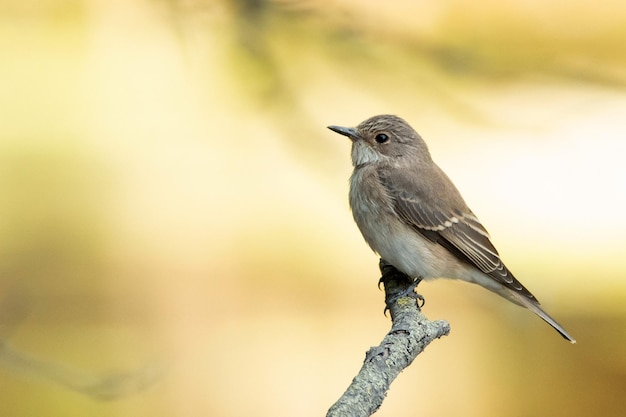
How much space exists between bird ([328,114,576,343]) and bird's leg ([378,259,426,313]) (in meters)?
0.05

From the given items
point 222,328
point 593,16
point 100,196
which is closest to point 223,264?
point 222,328

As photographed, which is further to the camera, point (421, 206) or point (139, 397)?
point (139, 397)

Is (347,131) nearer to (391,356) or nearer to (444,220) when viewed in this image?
(444,220)

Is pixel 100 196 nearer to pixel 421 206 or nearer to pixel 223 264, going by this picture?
pixel 223 264

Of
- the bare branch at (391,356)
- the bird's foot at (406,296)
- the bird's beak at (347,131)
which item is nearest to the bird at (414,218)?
the bird's beak at (347,131)

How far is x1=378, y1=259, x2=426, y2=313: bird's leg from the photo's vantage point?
342 cm

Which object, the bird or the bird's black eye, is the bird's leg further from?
the bird's black eye

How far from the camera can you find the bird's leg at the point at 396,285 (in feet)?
11.2

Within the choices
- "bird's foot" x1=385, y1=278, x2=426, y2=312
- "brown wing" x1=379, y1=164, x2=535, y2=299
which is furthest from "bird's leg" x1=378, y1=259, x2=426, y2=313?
"brown wing" x1=379, y1=164, x2=535, y2=299

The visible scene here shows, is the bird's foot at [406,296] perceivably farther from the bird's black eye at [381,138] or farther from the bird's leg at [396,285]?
the bird's black eye at [381,138]

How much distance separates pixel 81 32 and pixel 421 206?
79.4 inches

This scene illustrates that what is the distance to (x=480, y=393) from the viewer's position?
4.82m

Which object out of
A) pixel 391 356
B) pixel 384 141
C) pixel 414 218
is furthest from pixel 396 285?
pixel 391 356

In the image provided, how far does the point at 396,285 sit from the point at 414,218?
1.24 feet
